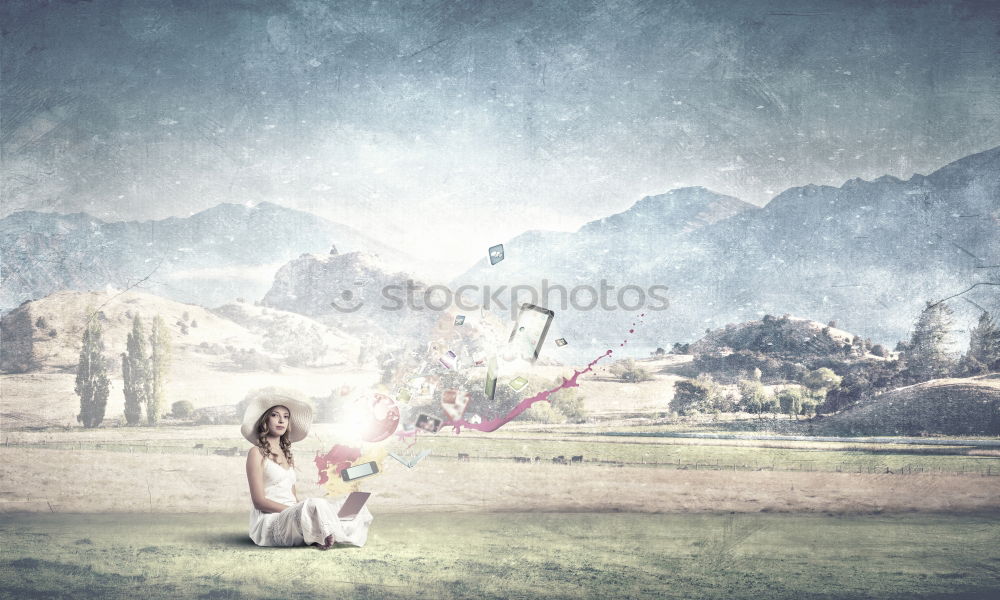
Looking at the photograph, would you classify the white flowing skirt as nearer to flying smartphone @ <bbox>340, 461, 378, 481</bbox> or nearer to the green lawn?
the green lawn

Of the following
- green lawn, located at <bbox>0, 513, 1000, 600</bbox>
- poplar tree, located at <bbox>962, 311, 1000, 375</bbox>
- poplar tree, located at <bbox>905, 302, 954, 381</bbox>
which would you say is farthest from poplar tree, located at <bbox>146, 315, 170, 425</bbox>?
poplar tree, located at <bbox>962, 311, 1000, 375</bbox>

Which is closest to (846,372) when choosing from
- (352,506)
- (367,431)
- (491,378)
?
A: (491,378)

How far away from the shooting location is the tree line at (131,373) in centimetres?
787

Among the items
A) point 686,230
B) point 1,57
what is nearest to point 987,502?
point 686,230

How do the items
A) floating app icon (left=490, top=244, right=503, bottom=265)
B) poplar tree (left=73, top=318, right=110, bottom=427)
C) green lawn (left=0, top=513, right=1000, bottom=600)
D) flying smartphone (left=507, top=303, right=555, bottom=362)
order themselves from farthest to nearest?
floating app icon (left=490, top=244, right=503, bottom=265) < flying smartphone (left=507, top=303, right=555, bottom=362) < poplar tree (left=73, top=318, right=110, bottom=427) < green lawn (left=0, top=513, right=1000, bottom=600)

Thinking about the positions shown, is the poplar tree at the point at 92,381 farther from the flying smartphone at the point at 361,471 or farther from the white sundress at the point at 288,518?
the white sundress at the point at 288,518

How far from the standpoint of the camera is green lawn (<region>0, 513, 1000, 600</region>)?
5.70 metres

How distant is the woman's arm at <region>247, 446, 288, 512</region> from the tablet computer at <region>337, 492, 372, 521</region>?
80cm

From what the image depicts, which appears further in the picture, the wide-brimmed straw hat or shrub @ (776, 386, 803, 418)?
shrub @ (776, 386, 803, 418)

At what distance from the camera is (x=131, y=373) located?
7.94 meters

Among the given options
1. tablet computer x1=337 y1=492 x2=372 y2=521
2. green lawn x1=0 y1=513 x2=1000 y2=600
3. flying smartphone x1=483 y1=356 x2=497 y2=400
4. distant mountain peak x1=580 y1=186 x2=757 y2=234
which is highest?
distant mountain peak x1=580 y1=186 x2=757 y2=234

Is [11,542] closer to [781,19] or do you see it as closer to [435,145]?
[435,145]

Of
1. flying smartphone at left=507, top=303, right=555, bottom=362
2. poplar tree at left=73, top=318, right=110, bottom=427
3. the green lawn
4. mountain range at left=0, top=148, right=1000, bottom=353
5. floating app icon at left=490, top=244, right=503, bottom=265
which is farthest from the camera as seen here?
floating app icon at left=490, top=244, right=503, bottom=265

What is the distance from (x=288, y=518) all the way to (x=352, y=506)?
1105 mm
